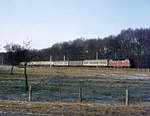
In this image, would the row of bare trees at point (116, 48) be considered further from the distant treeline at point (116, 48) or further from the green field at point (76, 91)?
the green field at point (76, 91)

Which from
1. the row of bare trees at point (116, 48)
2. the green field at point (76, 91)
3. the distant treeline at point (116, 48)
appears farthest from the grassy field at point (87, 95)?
the row of bare trees at point (116, 48)

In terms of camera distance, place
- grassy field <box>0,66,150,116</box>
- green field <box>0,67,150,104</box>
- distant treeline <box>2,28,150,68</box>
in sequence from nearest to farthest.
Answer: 1. grassy field <box>0,66,150,116</box>
2. green field <box>0,67,150,104</box>
3. distant treeline <box>2,28,150,68</box>

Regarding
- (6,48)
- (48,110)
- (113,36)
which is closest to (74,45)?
(113,36)

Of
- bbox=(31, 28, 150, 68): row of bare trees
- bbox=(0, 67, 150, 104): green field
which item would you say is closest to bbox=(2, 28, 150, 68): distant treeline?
bbox=(31, 28, 150, 68): row of bare trees

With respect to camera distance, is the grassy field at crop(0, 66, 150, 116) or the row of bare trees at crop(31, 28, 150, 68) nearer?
the grassy field at crop(0, 66, 150, 116)

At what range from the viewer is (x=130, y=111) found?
966cm

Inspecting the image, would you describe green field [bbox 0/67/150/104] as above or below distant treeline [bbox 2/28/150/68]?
below

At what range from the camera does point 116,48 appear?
10544cm

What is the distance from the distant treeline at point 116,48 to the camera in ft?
304

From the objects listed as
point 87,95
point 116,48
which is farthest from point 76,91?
point 116,48

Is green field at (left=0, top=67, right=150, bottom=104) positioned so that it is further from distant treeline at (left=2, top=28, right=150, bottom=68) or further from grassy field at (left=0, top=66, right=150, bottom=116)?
distant treeline at (left=2, top=28, right=150, bottom=68)

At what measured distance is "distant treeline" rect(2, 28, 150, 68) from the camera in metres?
92.8

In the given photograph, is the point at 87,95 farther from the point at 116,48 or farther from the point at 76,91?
the point at 116,48

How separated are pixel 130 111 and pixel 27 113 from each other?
5.01 meters
